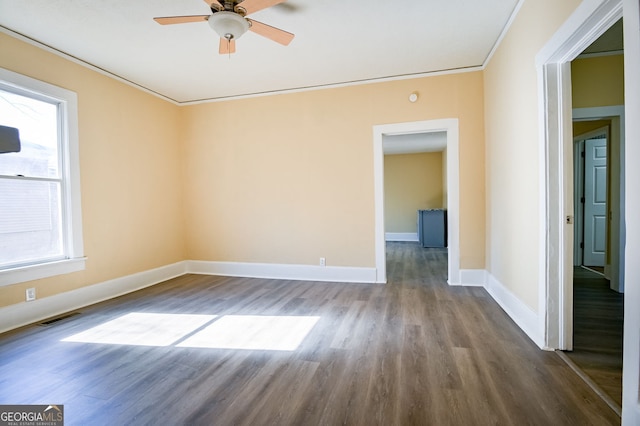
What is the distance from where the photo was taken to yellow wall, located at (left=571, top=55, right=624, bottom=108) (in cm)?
316

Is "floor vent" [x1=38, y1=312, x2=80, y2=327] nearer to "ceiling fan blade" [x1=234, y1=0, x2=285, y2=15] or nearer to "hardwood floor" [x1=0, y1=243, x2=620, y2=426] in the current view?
"hardwood floor" [x1=0, y1=243, x2=620, y2=426]

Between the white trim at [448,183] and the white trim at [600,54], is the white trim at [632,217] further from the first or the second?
the white trim at [448,183]

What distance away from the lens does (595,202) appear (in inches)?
188

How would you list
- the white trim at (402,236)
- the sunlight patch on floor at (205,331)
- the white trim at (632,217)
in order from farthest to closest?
the white trim at (402,236) < the sunlight patch on floor at (205,331) < the white trim at (632,217)

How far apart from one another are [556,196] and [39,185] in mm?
4703

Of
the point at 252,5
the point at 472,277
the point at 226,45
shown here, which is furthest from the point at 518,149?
the point at 226,45

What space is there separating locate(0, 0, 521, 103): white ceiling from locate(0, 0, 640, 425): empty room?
3 cm

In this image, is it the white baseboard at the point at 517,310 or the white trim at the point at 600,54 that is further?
the white trim at the point at 600,54

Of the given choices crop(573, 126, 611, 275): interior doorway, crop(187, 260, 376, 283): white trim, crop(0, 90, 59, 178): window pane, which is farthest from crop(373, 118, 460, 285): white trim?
crop(0, 90, 59, 178): window pane

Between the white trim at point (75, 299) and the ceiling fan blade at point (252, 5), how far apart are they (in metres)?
3.37

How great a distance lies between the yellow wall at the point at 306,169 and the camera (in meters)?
3.87

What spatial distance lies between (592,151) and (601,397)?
4591mm

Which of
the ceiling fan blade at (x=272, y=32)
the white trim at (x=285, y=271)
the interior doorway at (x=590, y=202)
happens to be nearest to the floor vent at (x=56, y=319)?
the white trim at (x=285, y=271)

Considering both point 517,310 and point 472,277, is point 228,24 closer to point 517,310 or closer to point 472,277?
point 517,310
